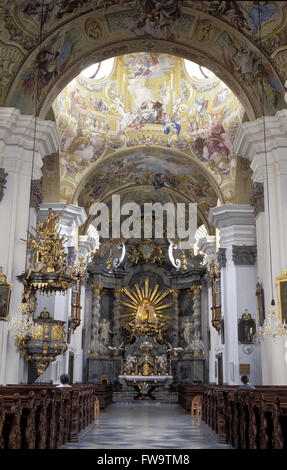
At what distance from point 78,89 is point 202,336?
36.9ft

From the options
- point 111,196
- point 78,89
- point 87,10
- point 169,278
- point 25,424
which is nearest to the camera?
point 25,424

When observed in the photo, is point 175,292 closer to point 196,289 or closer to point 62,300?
point 196,289

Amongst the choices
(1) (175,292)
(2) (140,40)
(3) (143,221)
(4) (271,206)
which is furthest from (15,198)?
(1) (175,292)

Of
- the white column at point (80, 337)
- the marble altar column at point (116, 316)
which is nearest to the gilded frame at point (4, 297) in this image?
the white column at point (80, 337)

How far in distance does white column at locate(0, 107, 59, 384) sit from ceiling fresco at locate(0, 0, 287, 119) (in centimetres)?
54

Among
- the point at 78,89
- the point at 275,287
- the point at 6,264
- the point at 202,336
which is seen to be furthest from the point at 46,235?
the point at 202,336

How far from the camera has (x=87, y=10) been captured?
10453mm

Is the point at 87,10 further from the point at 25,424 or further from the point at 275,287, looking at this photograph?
the point at 25,424

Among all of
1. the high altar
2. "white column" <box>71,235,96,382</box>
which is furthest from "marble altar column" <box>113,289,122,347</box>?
"white column" <box>71,235,96,382</box>

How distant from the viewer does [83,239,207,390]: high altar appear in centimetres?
2112

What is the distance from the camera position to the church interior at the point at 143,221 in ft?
30.3

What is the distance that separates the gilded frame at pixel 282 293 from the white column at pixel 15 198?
4715 millimetres

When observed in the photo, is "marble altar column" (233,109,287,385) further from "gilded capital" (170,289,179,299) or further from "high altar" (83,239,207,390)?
"gilded capital" (170,289,179,299)
